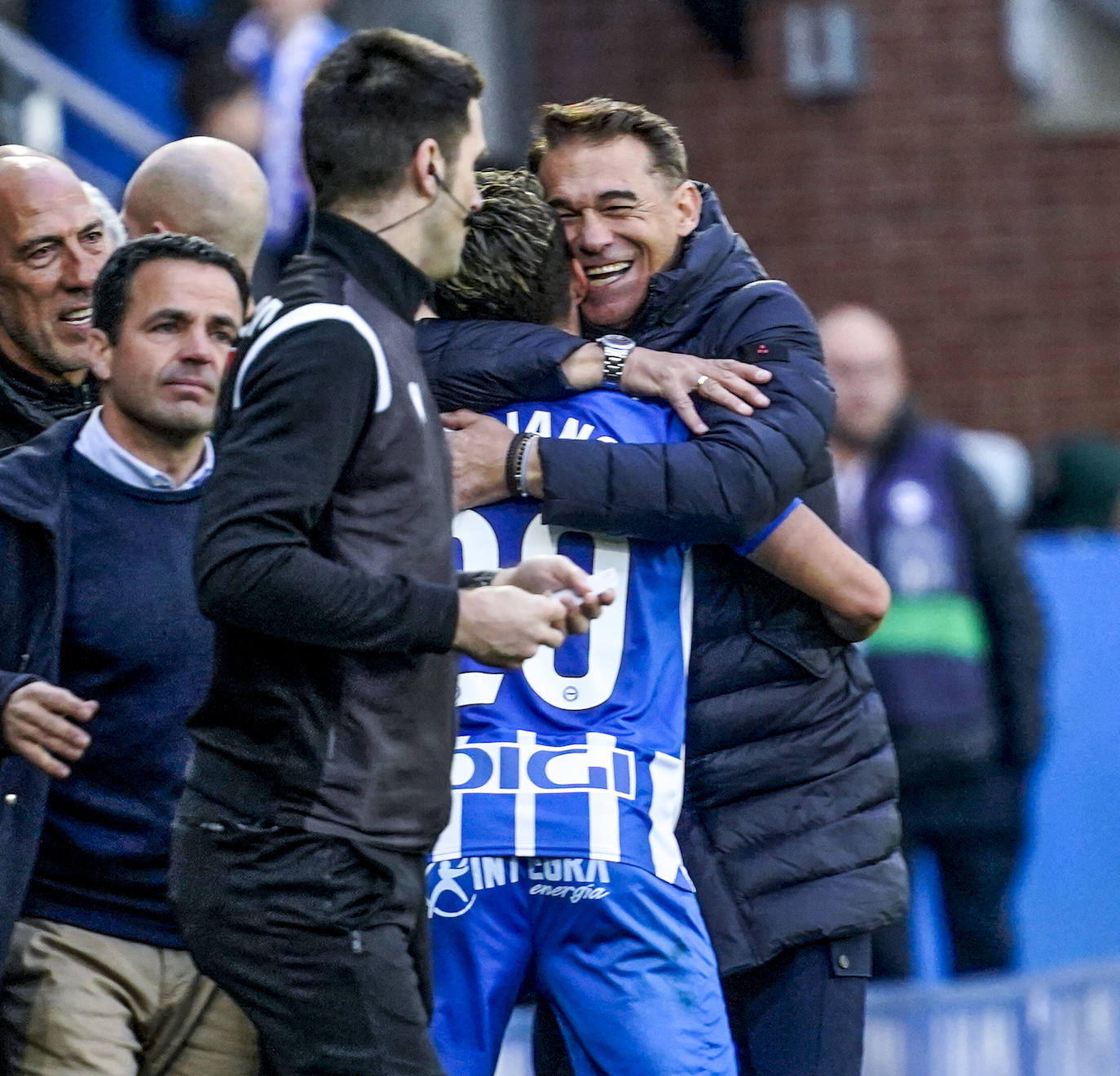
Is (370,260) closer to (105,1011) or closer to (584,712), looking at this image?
(584,712)

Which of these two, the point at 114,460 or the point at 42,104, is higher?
the point at 42,104

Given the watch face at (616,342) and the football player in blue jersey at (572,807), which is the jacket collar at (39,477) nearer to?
the football player in blue jersey at (572,807)

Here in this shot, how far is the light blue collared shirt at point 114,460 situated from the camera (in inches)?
136

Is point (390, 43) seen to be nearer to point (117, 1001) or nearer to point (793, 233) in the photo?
point (117, 1001)

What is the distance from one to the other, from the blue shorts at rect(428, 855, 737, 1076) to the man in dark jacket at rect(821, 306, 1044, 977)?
130 inches

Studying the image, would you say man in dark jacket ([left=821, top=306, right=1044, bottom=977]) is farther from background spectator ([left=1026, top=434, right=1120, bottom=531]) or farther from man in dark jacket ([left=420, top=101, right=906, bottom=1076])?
man in dark jacket ([left=420, top=101, right=906, bottom=1076])

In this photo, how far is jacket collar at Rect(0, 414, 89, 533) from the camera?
334cm

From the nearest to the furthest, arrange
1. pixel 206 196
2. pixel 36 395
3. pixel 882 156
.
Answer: pixel 36 395 → pixel 206 196 → pixel 882 156

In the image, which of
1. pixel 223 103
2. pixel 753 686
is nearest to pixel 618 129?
pixel 753 686

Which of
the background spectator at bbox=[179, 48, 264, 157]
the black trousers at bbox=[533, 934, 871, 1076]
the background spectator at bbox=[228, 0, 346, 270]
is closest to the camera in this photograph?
the black trousers at bbox=[533, 934, 871, 1076]

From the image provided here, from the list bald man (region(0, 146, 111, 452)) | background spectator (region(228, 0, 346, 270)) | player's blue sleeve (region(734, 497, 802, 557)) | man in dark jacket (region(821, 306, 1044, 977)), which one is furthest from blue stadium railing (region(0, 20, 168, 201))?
player's blue sleeve (region(734, 497, 802, 557))

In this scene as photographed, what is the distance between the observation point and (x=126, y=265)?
135 inches

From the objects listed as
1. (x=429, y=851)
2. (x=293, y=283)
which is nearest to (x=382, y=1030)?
(x=429, y=851)

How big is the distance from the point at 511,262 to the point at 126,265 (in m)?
0.60
